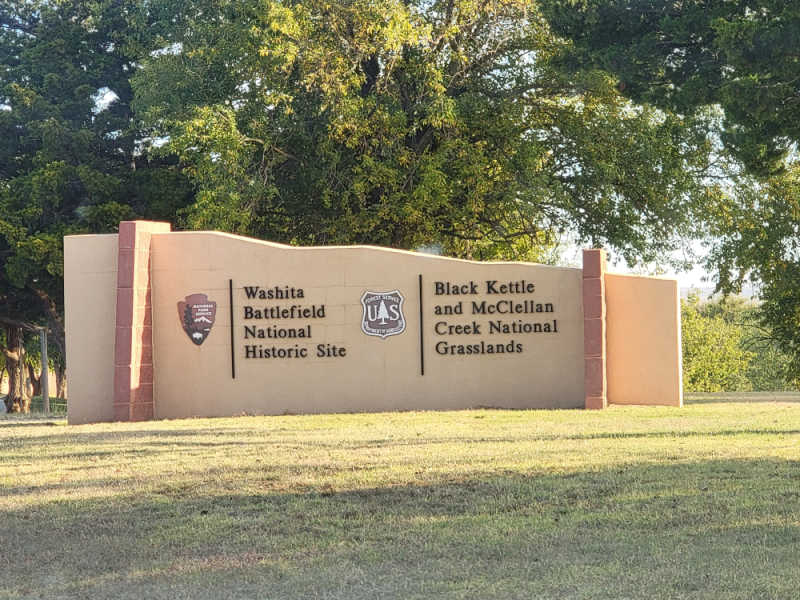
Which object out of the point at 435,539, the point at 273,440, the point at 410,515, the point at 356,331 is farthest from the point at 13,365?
the point at 435,539

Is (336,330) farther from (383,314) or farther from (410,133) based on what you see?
(410,133)

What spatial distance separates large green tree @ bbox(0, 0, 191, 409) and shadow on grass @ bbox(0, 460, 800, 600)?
20.4 m

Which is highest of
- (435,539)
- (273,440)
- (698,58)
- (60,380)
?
(698,58)

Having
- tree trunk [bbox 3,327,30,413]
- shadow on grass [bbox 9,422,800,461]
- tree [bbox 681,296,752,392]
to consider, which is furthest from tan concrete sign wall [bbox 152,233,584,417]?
tree [bbox 681,296,752,392]

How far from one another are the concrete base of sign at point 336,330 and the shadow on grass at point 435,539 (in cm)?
806

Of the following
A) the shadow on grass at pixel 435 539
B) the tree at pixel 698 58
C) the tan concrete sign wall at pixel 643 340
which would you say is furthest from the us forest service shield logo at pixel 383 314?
the shadow on grass at pixel 435 539

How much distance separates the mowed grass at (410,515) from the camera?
6.30 metres

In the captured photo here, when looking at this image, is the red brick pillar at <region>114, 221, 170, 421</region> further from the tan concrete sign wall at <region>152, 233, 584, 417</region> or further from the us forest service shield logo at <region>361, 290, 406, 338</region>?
the us forest service shield logo at <region>361, 290, 406, 338</region>

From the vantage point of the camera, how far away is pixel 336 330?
1780 cm

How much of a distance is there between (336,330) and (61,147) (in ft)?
48.9

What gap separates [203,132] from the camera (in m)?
23.8

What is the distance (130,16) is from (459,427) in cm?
2182

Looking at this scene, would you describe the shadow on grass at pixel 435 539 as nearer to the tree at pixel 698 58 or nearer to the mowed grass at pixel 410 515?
the mowed grass at pixel 410 515

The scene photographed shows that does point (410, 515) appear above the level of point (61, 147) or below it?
below
